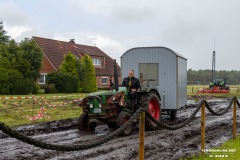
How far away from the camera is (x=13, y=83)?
3108cm

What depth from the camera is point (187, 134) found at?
1084 centimetres

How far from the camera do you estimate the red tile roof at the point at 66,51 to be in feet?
145

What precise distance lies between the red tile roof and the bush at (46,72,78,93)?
587 centimetres

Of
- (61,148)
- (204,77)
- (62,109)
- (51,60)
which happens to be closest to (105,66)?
(51,60)

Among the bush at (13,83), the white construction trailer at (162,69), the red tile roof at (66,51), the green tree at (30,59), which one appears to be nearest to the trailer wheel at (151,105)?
the white construction trailer at (162,69)

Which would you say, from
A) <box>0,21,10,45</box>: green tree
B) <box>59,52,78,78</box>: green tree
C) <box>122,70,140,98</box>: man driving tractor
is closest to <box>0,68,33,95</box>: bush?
<box>59,52,78,78</box>: green tree

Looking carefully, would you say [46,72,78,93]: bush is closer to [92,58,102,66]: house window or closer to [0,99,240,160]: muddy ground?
[92,58,102,66]: house window

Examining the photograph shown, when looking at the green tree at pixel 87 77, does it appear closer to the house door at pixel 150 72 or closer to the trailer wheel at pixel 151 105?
the house door at pixel 150 72

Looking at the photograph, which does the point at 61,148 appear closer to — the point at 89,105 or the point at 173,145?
the point at 173,145

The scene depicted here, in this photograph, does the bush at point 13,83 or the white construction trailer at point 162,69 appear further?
the bush at point 13,83

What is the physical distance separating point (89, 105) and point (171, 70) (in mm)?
3956

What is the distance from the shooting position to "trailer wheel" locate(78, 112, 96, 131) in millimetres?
11391

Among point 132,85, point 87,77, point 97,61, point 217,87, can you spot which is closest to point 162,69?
point 132,85

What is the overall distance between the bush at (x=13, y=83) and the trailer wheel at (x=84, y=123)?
20.6 m
